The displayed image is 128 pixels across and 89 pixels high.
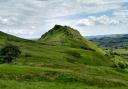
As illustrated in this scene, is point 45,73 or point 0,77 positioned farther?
point 45,73

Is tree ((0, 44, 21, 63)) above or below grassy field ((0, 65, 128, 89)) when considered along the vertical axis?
above

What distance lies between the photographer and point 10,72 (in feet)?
214

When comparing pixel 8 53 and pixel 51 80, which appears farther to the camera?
pixel 8 53

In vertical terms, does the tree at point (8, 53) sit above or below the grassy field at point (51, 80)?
above

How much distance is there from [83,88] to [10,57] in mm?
71484

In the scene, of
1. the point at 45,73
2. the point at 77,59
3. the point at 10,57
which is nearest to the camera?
the point at 45,73

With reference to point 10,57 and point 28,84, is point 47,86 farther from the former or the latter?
point 10,57

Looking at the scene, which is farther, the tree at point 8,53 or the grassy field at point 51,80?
the tree at point 8,53

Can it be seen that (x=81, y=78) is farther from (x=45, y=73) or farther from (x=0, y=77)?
(x=0, y=77)

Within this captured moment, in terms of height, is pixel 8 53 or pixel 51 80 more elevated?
pixel 8 53

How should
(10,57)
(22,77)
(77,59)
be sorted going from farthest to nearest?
(77,59) → (10,57) → (22,77)

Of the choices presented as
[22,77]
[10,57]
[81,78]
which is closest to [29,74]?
[22,77]

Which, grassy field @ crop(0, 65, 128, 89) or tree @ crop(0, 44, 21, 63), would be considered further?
tree @ crop(0, 44, 21, 63)

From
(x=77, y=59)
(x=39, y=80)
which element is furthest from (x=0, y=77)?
(x=77, y=59)
